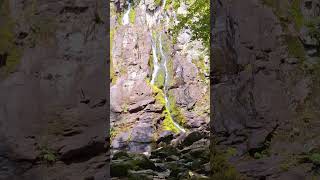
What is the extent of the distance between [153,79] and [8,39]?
34372 millimetres

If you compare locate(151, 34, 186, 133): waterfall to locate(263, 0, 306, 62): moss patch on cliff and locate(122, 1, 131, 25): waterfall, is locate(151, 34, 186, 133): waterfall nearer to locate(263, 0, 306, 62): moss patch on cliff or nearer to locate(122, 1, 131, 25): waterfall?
locate(122, 1, 131, 25): waterfall

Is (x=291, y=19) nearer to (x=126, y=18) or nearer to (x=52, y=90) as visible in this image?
(x=52, y=90)

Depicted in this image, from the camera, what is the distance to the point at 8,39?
4.75 metres

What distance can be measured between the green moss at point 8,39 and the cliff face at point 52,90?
0.04 ft

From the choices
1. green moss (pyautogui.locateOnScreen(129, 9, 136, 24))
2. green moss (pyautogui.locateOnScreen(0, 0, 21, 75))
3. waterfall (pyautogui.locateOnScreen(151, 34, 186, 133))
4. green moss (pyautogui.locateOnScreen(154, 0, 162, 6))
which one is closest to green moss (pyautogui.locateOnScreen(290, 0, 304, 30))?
green moss (pyautogui.locateOnScreen(0, 0, 21, 75))

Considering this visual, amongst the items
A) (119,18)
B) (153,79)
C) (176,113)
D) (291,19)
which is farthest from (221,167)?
(119,18)

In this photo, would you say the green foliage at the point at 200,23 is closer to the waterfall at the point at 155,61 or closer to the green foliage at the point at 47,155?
the green foliage at the point at 47,155

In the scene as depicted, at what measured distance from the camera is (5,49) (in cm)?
474

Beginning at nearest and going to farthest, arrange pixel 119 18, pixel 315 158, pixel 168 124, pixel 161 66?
pixel 315 158
pixel 168 124
pixel 161 66
pixel 119 18

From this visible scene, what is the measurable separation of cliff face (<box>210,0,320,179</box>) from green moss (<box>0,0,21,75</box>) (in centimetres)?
268

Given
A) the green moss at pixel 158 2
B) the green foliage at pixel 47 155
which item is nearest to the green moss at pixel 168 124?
the green moss at pixel 158 2

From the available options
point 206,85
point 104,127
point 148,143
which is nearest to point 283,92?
point 104,127

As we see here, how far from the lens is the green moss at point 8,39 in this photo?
15.5ft

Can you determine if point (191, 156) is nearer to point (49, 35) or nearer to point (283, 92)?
point (283, 92)
